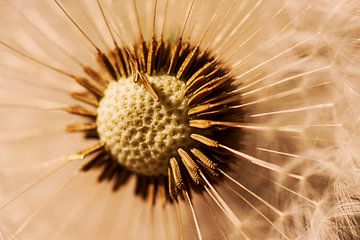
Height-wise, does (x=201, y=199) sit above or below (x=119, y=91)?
below

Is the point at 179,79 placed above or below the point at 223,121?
above

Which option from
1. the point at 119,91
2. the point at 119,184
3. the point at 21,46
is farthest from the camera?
the point at 21,46

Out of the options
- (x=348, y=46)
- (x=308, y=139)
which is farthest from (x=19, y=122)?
(x=348, y=46)

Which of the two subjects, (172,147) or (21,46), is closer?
(172,147)

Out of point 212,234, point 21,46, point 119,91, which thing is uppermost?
point 21,46

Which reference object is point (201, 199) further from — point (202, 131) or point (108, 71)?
point (108, 71)

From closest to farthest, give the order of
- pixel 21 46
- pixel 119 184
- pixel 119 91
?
pixel 119 91 < pixel 119 184 < pixel 21 46
